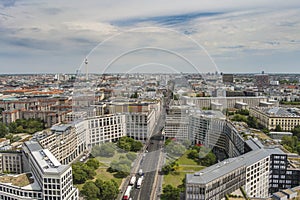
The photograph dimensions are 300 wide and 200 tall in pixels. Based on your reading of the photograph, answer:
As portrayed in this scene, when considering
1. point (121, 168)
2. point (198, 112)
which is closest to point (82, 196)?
point (121, 168)

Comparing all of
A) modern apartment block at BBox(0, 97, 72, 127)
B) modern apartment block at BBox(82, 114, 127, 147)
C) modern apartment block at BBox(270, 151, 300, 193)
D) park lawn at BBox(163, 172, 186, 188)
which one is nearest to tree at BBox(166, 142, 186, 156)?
park lawn at BBox(163, 172, 186, 188)

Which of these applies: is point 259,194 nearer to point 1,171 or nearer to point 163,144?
point 163,144

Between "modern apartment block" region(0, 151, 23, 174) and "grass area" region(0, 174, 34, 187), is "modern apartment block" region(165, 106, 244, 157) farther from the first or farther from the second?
"modern apartment block" region(0, 151, 23, 174)

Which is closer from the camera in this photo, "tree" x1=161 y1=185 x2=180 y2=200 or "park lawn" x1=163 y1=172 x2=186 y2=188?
"tree" x1=161 y1=185 x2=180 y2=200

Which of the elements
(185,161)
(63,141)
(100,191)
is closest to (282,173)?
(185,161)

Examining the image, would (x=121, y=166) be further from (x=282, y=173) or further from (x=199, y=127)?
(x=282, y=173)
